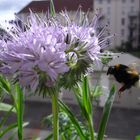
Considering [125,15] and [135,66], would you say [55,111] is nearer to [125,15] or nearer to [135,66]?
[135,66]

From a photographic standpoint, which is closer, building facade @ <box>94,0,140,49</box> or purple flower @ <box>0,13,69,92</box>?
purple flower @ <box>0,13,69,92</box>

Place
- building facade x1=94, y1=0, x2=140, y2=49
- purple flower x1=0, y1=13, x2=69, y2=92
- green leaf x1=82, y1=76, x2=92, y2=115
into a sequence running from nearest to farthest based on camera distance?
purple flower x1=0, y1=13, x2=69, y2=92, green leaf x1=82, y1=76, x2=92, y2=115, building facade x1=94, y1=0, x2=140, y2=49

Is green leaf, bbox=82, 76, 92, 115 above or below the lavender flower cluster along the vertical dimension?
below

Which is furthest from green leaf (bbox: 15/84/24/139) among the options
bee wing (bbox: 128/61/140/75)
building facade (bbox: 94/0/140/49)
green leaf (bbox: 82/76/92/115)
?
building facade (bbox: 94/0/140/49)

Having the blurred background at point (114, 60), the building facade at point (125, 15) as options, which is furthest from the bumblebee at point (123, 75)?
the building facade at point (125, 15)

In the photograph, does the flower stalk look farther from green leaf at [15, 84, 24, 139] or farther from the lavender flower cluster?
green leaf at [15, 84, 24, 139]

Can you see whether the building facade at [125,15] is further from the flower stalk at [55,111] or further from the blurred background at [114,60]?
the flower stalk at [55,111]

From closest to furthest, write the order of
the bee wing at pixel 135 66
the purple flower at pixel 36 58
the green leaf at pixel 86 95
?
the purple flower at pixel 36 58, the green leaf at pixel 86 95, the bee wing at pixel 135 66

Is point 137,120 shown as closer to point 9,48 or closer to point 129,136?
point 129,136
